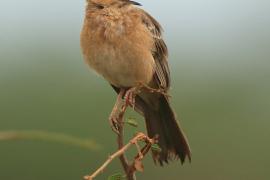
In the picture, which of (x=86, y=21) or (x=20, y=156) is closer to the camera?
A: (x=86, y=21)

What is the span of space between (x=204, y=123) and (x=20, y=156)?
1831 millimetres

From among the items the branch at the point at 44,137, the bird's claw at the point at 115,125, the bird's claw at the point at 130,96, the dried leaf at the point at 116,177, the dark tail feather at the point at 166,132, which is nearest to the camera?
the branch at the point at 44,137

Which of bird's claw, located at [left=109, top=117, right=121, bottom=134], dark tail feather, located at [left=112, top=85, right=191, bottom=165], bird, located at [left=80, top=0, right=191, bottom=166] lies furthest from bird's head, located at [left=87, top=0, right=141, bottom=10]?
bird's claw, located at [left=109, top=117, right=121, bottom=134]

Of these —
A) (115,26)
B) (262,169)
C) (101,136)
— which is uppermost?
(115,26)

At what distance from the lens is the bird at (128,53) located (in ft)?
14.5

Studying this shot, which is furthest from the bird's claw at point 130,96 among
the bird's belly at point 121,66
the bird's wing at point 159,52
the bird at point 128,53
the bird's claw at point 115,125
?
the bird's wing at point 159,52

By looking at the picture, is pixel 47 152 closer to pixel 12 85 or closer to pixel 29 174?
pixel 29 174

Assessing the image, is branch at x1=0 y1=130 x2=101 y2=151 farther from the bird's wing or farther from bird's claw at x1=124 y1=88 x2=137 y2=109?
the bird's wing

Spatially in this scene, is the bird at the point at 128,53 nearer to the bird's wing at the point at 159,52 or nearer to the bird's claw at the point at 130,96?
the bird's wing at the point at 159,52

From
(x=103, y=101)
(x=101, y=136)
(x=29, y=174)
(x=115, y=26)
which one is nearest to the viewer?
(x=115, y=26)

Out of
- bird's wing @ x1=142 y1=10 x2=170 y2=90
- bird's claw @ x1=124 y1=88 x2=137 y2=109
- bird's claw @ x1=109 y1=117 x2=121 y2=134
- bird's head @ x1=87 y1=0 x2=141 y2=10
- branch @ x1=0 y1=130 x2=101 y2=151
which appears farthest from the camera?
bird's wing @ x1=142 y1=10 x2=170 y2=90

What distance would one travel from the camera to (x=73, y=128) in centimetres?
581

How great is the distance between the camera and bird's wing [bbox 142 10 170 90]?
4.70m

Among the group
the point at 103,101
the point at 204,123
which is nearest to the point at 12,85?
the point at 103,101
